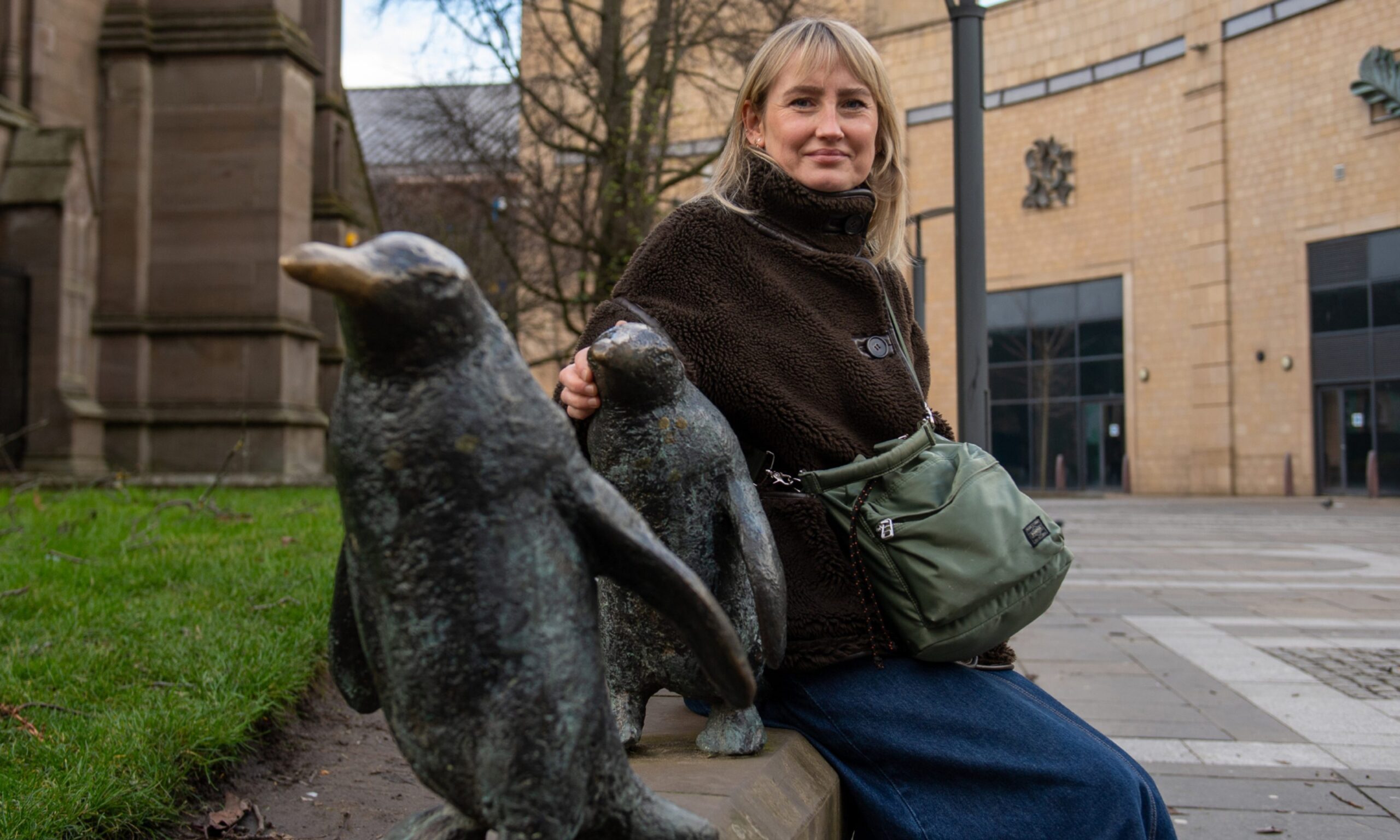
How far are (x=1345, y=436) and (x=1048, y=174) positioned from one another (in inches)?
386

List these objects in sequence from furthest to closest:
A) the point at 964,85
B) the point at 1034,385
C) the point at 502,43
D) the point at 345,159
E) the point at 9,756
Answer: the point at 1034,385 → the point at 345,159 → the point at 502,43 → the point at 964,85 → the point at 9,756

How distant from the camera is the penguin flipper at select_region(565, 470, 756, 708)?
4.24ft

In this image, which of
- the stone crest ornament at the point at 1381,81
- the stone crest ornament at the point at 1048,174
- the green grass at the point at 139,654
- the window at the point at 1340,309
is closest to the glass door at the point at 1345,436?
the window at the point at 1340,309

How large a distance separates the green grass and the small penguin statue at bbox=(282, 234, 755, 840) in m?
1.56

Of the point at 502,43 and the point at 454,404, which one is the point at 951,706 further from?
the point at 502,43

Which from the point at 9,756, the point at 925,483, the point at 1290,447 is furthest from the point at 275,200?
the point at 1290,447

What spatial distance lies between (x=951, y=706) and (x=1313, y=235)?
982 inches

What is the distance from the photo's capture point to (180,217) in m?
11.4

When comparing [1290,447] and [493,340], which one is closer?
[493,340]

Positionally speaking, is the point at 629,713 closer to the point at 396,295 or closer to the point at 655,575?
the point at 655,575

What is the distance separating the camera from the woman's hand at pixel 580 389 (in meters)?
1.87

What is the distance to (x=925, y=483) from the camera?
7.00 feet

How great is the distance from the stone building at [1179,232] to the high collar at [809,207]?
16805mm

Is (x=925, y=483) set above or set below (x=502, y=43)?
below
